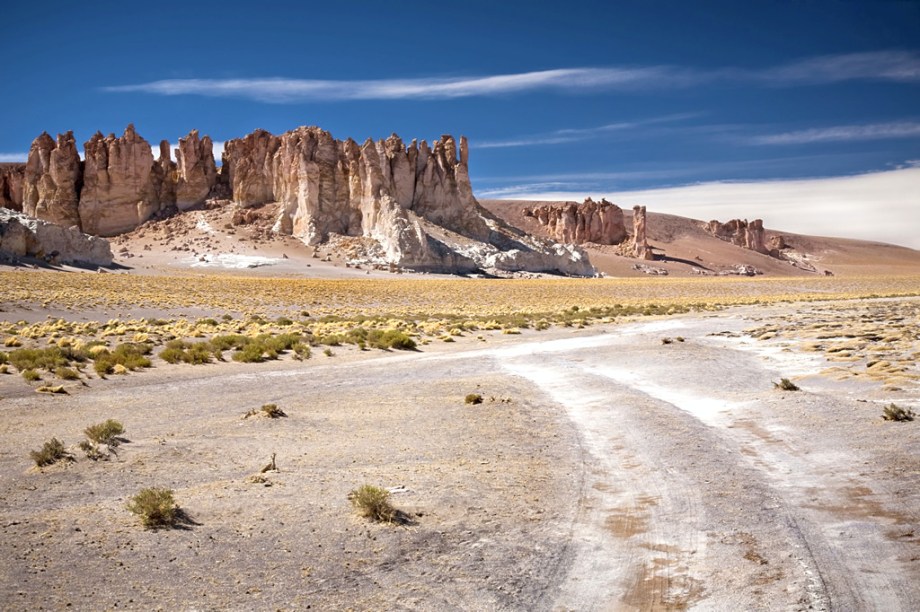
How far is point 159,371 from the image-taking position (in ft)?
59.1

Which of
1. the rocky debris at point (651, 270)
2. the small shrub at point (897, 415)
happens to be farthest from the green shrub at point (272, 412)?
the rocky debris at point (651, 270)

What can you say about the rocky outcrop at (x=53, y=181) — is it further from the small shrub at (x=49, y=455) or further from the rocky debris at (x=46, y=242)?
the small shrub at (x=49, y=455)

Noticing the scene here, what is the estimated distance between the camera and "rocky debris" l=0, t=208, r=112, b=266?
62.8m

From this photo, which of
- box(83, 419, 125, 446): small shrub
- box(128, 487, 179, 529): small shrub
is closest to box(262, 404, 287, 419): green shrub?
box(83, 419, 125, 446): small shrub

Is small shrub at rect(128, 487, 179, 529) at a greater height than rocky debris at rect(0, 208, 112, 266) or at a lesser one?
lesser

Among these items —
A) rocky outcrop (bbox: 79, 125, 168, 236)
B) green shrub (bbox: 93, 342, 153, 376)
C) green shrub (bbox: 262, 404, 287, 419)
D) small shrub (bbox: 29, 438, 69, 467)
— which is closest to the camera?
small shrub (bbox: 29, 438, 69, 467)

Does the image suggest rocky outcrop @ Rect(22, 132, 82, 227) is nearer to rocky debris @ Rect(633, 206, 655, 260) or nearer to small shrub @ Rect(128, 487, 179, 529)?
rocky debris @ Rect(633, 206, 655, 260)

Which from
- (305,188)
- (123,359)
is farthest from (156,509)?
(305,188)

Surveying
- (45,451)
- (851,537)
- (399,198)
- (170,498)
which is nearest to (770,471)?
(851,537)

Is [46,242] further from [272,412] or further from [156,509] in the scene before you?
[156,509]

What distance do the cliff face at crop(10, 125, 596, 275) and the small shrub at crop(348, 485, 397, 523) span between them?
85.1 meters

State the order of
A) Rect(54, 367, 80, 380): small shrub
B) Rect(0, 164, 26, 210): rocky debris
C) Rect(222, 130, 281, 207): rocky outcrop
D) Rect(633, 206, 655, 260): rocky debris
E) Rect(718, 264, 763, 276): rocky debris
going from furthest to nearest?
Rect(718, 264, 763, 276): rocky debris
Rect(633, 206, 655, 260): rocky debris
Rect(0, 164, 26, 210): rocky debris
Rect(222, 130, 281, 207): rocky outcrop
Rect(54, 367, 80, 380): small shrub

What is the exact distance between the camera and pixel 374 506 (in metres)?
7.07

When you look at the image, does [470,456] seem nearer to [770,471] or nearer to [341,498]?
[341,498]
